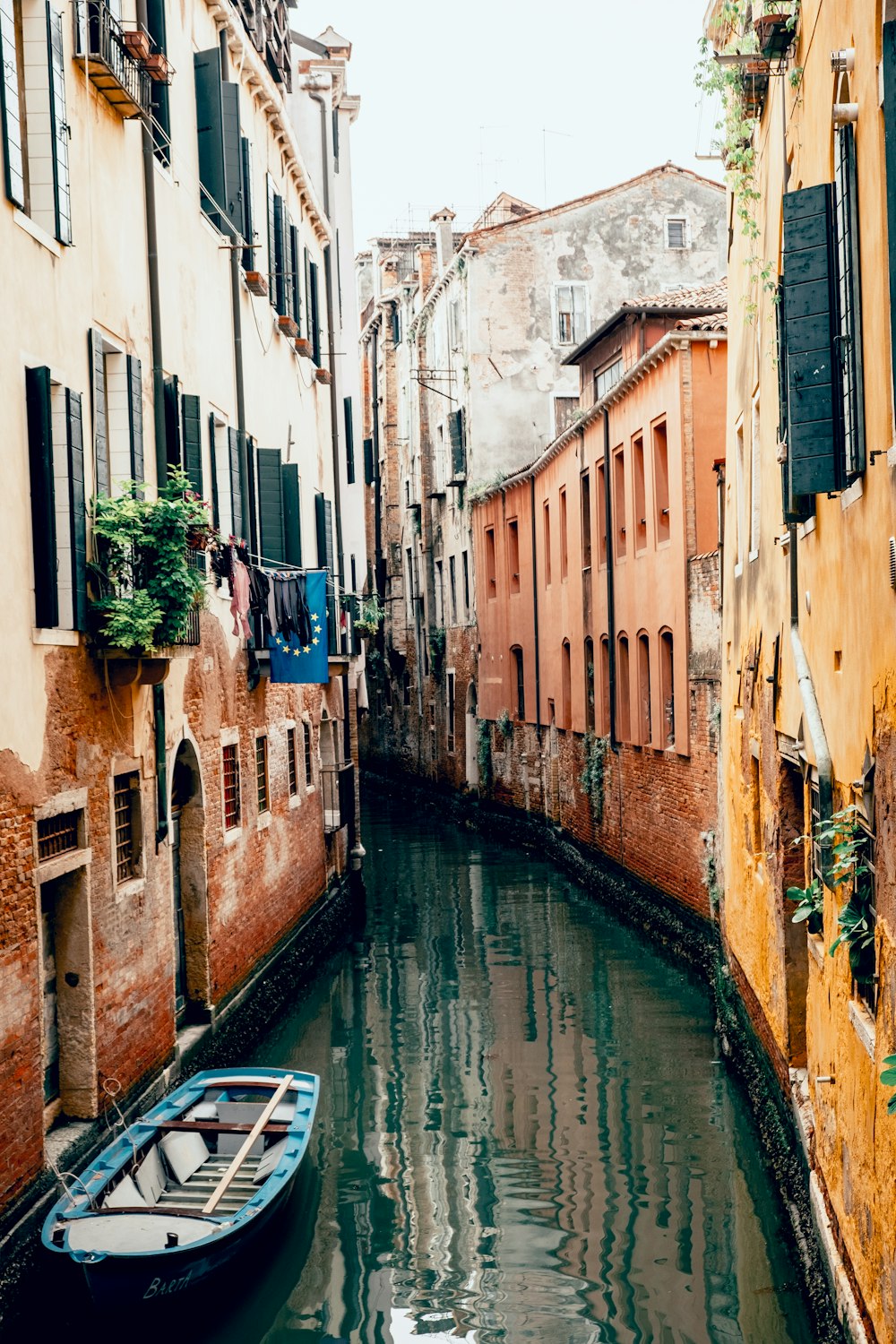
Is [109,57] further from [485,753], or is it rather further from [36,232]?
[485,753]

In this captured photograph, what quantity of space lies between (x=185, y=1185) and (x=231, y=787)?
543 cm

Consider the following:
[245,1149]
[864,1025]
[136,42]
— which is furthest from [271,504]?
[864,1025]

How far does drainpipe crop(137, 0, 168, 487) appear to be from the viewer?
11.2 m

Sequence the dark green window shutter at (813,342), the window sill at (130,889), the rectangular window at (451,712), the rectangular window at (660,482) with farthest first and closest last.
→ the rectangular window at (451,712) → the rectangular window at (660,482) → the window sill at (130,889) → the dark green window shutter at (813,342)

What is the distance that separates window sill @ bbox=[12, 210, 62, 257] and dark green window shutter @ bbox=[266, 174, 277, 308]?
7.68 metres

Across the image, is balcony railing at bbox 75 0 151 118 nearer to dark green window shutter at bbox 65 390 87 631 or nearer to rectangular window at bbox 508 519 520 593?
dark green window shutter at bbox 65 390 87 631

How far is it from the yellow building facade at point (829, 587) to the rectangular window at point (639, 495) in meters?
8.55

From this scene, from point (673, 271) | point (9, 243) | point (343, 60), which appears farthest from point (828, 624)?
point (673, 271)

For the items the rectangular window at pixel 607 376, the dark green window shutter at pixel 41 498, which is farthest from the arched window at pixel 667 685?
the dark green window shutter at pixel 41 498

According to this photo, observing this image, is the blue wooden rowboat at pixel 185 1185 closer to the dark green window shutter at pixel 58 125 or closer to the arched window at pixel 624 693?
the dark green window shutter at pixel 58 125

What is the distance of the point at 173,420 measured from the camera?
11.6m

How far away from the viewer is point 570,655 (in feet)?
83.1

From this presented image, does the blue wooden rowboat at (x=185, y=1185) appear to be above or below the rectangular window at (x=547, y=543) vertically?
below

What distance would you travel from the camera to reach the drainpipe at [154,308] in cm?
1122
